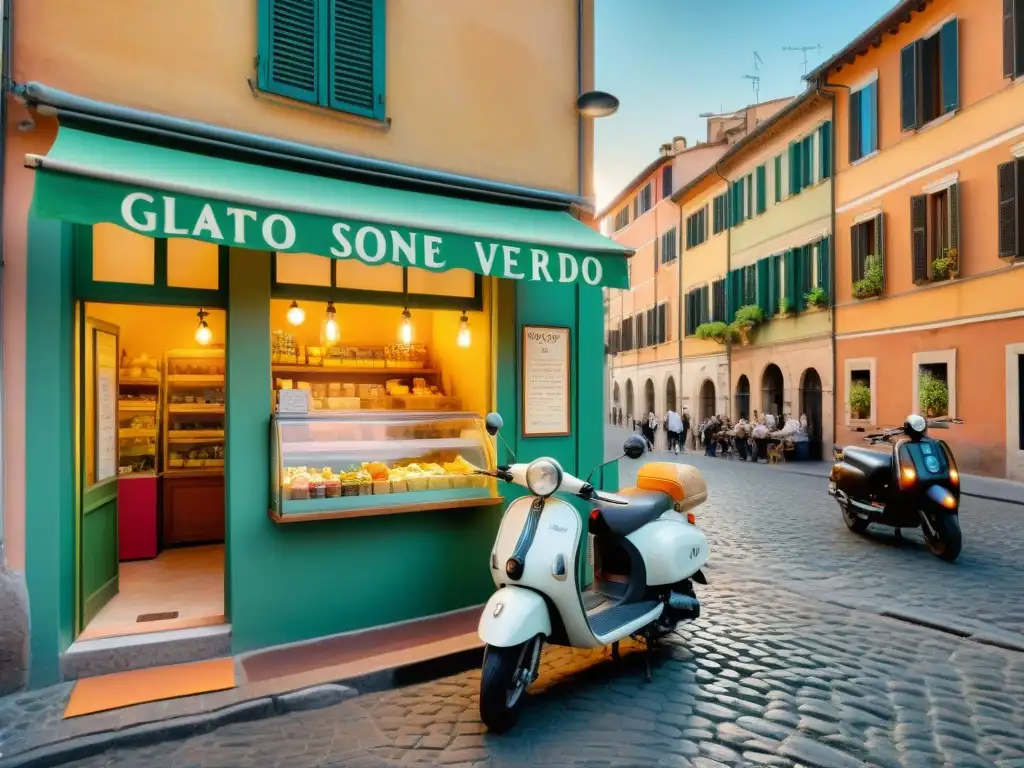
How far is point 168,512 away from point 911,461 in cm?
856

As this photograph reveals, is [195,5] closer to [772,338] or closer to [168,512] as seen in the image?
[168,512]

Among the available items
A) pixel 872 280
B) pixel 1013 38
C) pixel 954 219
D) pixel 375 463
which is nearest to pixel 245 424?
pixel 375 463

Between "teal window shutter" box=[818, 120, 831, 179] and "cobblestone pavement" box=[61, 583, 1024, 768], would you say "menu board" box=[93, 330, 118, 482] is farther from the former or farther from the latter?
"teal window shutter" box=[818, 120, 831, 179]

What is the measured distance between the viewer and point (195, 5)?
514 cm

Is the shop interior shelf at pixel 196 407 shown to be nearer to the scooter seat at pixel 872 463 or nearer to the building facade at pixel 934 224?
the scooter seat at pixel 872 463

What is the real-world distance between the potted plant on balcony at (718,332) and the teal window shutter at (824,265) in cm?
487

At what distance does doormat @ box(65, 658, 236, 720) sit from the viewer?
4246 millimetres

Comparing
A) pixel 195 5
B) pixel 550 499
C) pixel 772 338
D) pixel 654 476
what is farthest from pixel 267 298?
pixel 772 338

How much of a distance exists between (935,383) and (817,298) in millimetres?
5131

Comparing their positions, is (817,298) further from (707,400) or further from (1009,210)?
(707,400)

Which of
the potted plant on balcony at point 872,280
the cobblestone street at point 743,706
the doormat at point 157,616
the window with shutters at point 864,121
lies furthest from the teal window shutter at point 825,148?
the doormat at point 157,616

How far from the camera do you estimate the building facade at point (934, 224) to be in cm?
1471

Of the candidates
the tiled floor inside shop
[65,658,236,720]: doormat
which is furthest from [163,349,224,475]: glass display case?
[65,658,236,720]: doormat

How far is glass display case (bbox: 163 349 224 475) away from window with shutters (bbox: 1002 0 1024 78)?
15848mm
